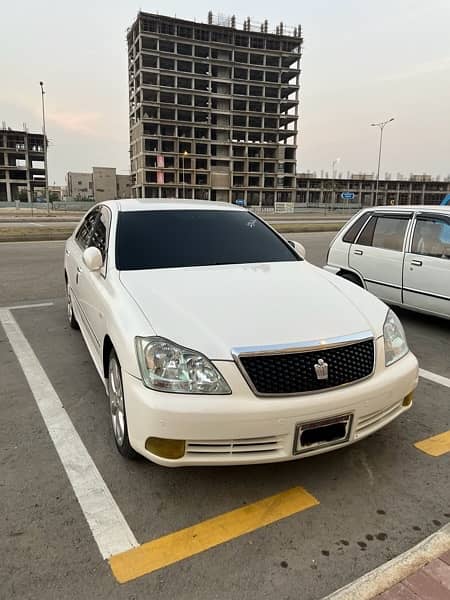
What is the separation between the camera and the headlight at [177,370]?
7.84ft

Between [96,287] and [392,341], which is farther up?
[96,287]

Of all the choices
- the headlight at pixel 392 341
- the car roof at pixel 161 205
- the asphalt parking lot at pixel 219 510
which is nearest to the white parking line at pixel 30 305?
the car roof at pixel 161 205

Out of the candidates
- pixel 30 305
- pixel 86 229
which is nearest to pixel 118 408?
pixel 86 229

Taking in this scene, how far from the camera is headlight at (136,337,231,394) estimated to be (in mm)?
2391

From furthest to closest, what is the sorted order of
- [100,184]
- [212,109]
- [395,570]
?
[100,184]
[212,109]
[395,570]

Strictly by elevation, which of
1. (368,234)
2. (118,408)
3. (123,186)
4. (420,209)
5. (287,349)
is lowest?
(118,408)

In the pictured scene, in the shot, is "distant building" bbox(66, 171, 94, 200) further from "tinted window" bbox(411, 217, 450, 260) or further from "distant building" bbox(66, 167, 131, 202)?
"tinted window" bbox(411, 217, 450, 260)

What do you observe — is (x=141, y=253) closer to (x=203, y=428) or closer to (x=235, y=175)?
(x=203, y=428)

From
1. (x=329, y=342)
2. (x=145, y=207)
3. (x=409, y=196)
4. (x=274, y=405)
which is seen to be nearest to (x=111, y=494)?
(x=274, y=405)

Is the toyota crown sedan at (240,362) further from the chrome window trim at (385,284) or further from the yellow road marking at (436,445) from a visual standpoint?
the chrome window trim at (385,284)

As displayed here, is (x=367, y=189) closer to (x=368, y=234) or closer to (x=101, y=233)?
(x=368, y=234)

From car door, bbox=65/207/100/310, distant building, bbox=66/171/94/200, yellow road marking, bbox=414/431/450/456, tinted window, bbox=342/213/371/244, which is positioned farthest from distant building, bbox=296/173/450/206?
yellow road marking, bbox=414/431/450/456

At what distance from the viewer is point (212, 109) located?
87312 mm

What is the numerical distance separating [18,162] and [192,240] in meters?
103
